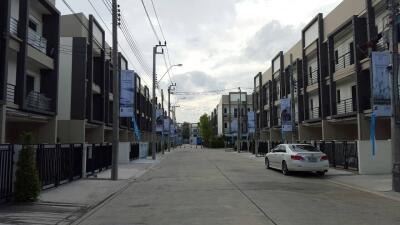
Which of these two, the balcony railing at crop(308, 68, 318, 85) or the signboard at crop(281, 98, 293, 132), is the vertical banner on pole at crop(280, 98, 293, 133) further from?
the balcony railing at crop(308, 68, 318, 85)

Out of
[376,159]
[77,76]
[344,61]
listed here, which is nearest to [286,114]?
[344,61]

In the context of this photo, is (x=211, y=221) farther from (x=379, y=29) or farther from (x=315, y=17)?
(x=315, y=17)

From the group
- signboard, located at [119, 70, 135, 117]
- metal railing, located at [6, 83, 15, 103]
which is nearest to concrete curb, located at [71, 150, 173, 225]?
signboard, located at [119, 70, 135, 117]

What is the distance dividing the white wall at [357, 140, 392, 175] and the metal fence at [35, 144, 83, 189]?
44.1 feet

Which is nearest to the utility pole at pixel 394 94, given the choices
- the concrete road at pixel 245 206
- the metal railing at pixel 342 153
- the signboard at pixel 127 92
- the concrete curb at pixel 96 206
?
the concrete road at pixel 245 206

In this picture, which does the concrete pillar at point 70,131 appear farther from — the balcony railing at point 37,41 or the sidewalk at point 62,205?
the sidewalk at point 62,205

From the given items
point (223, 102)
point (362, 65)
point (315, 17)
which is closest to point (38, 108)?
point (362, 65)

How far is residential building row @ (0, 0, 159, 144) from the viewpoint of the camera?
2219cm

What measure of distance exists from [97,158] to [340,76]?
16949 millimetres

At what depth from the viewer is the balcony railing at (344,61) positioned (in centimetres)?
3117

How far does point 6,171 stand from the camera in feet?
44.1

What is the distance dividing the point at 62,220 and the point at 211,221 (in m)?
3.49

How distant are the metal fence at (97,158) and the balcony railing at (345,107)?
15.6 metres

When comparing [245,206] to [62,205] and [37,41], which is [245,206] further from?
[37,41]
